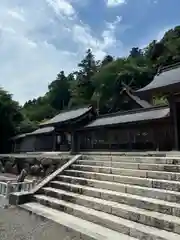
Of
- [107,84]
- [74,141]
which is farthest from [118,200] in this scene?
[107,84]

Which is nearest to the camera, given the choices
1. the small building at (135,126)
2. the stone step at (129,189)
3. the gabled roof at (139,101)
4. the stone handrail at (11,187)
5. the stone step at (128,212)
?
the stone step at (128,212)

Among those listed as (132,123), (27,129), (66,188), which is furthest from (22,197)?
(27,129)

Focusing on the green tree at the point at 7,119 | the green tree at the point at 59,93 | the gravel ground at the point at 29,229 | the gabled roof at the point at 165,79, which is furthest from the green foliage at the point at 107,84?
the gravel ground at the point at 29,229

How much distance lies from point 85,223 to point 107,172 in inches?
97.1

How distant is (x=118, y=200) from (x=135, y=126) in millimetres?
12145

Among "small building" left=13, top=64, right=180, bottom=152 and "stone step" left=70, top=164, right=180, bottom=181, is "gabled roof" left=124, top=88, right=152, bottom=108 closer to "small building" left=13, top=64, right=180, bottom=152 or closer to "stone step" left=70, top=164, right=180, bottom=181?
"small building" left=13, top=64, right=180, bottom=152

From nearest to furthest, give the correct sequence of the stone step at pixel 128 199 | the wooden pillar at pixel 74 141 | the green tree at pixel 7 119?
the stone step at pixel 128 199, the wooden pillar at pixel 74 141, the green tree at pixel 7 119

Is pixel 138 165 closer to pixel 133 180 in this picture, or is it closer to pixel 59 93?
pixel 133 180

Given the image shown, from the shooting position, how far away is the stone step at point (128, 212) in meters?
4.44

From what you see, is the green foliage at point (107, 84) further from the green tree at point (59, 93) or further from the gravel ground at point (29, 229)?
the gravel ground at point (29, 229)

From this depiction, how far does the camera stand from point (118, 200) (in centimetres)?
580

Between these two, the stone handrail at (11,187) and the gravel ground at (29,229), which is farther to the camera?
the stone handrail at (11,187)

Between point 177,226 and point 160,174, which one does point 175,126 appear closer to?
point 160,174

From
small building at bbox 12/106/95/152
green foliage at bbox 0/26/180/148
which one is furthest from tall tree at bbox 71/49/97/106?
small building at bbox 12/106/95/152
